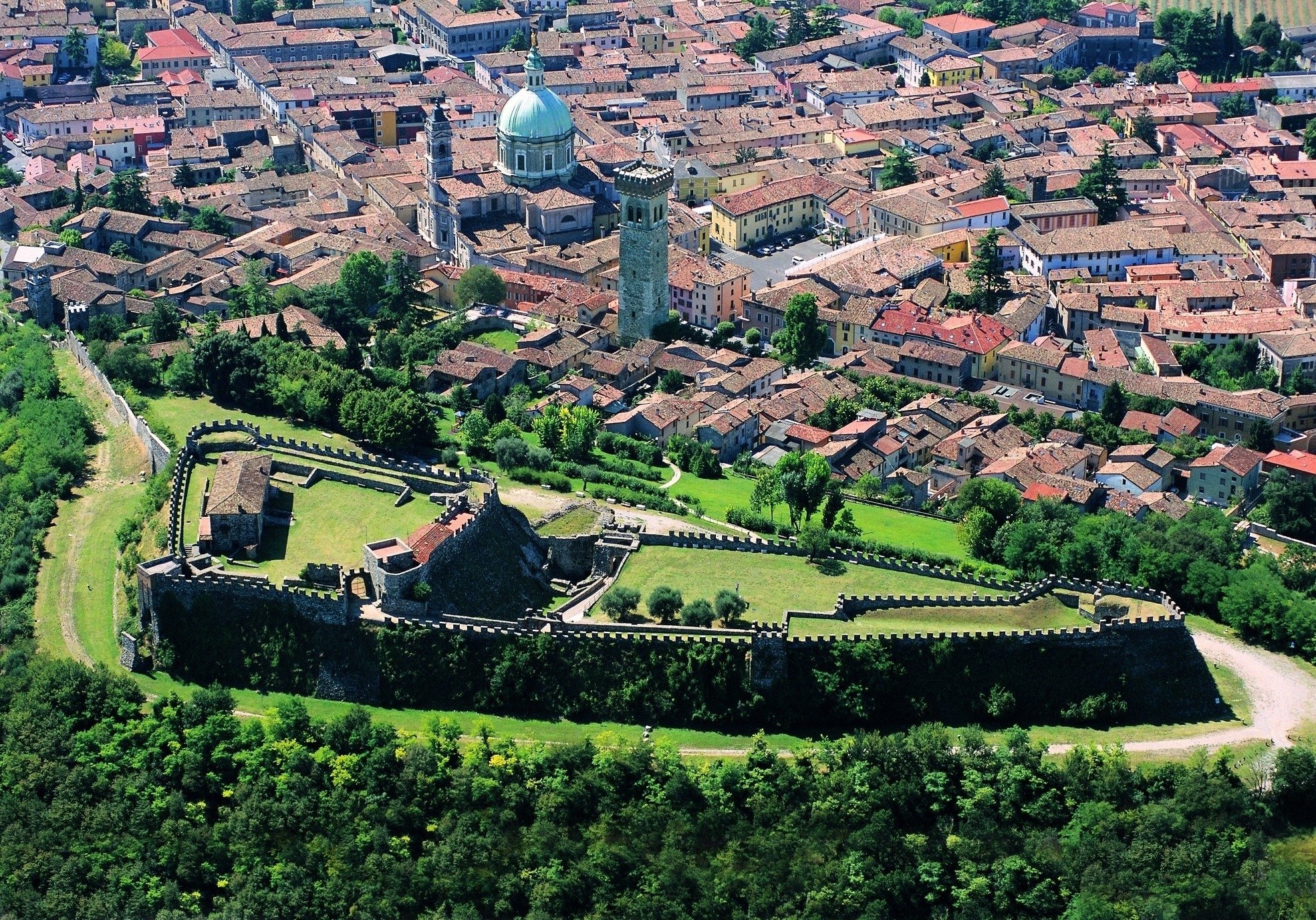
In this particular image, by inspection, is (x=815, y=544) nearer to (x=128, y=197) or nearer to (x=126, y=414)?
(x=126, y=414)

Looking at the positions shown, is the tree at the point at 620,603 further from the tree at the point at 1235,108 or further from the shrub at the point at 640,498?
the tree at the point at 1235,108

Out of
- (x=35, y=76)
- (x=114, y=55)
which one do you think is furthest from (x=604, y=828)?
(x=114, y=55)

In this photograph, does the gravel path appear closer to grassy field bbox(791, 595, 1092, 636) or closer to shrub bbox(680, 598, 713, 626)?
grassy field bbox(791, 595, 1092, 636)

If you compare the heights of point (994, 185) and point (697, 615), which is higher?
point (994, 185)

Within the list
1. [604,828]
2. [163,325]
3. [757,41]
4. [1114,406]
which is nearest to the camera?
[604,828]

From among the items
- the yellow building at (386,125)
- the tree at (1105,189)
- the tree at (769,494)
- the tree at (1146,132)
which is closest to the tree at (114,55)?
the yellow building at (386,125)

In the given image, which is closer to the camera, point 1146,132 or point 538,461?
point 538,461

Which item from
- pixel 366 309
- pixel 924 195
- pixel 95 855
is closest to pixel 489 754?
pixel 95 855
